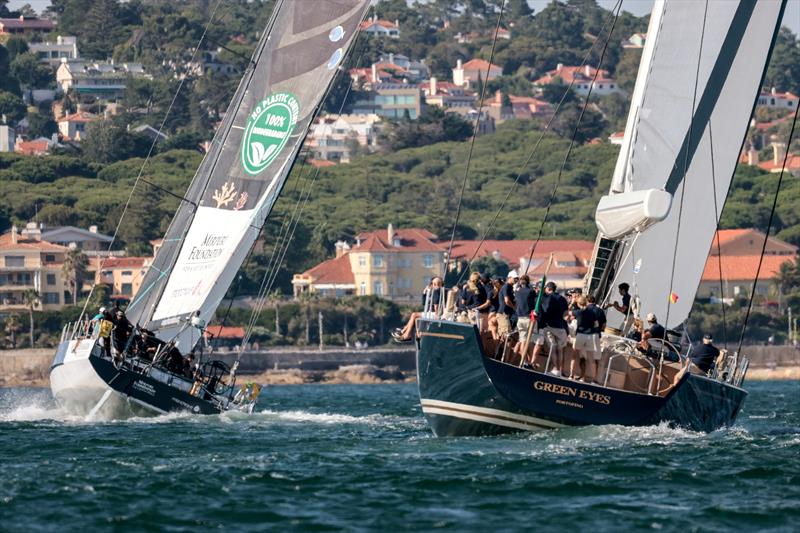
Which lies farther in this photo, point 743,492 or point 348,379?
point 348,379

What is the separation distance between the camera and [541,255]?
11725cm

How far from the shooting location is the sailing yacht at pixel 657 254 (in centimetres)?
2183

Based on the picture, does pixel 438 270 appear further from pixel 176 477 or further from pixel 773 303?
pixel 176 477

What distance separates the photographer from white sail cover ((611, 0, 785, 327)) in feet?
78.1

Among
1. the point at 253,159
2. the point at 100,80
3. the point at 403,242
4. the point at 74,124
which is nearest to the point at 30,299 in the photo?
the point at 403,242

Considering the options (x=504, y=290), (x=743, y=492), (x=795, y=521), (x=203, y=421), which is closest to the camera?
(x=795, y=521)

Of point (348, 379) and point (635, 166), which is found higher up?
point (635, 166)

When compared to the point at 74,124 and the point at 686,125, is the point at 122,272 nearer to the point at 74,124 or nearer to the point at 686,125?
the point at 74,124

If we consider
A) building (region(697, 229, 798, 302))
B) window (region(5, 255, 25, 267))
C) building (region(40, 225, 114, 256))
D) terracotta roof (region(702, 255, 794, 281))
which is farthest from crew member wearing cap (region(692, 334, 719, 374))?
terracotta roof (region(702, 255, 794, 281))

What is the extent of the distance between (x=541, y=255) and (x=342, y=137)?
237 feet

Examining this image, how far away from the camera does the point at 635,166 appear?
23734 mm

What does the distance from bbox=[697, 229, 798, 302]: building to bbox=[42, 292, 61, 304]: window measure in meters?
37.3

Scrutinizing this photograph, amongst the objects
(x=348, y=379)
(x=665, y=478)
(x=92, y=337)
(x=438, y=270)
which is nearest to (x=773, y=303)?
(x=438, y=270)

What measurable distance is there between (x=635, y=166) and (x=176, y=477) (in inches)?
310
